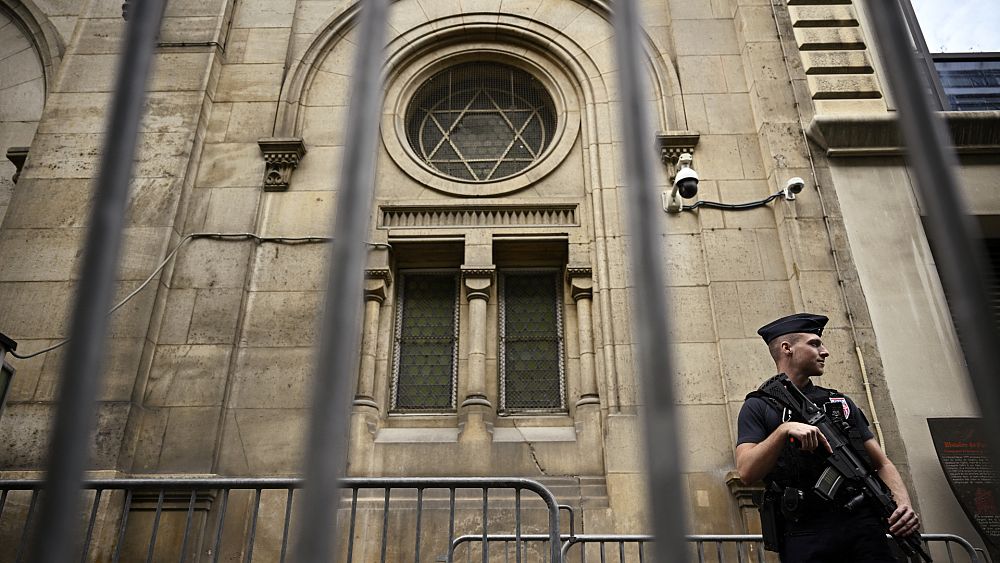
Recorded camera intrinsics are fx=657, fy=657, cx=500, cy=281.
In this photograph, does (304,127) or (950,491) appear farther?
(304,127)

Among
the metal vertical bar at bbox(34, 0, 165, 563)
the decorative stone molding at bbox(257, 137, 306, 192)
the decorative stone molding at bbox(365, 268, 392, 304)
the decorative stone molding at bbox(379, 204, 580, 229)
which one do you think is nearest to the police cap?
the metal vertical bar at bbox(34, 0, 165, 563)

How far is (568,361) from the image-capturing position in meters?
8.01

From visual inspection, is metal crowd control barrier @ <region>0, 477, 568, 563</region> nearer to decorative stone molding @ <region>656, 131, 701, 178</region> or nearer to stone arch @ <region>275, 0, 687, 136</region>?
decorative stone molding @ <region>656, 131, 701, 178</region>

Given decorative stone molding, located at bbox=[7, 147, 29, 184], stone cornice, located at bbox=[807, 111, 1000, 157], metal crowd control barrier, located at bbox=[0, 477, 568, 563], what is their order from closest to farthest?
metal crowd control barrier, located at bbox=[0, 477, 568, 563] < stone cornice, located at bbox=[807, 111, 1000, 157] < decorative stone molding, located at bbox=[7, 147, 29, 184]

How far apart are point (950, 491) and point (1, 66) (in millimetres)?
13351

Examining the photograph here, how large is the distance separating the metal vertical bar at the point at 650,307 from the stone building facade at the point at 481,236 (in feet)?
18.7

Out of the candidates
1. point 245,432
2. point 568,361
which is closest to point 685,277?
point 568,361

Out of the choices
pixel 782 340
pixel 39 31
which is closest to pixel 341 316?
pixel 782 340

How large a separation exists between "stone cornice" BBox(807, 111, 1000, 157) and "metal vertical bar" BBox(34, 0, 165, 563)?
8181 millimetres

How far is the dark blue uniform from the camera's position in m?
3.17

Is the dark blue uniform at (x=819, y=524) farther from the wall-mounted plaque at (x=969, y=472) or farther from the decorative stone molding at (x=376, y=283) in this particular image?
the decorative stone molding at (x=376, y=283)

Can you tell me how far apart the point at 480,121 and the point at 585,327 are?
3.61 m

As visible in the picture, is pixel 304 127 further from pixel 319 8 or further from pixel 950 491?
pixel 950 491

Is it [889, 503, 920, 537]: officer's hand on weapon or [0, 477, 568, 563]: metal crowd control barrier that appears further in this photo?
[0, 477, 568, 563]: metal crowd control barrier
